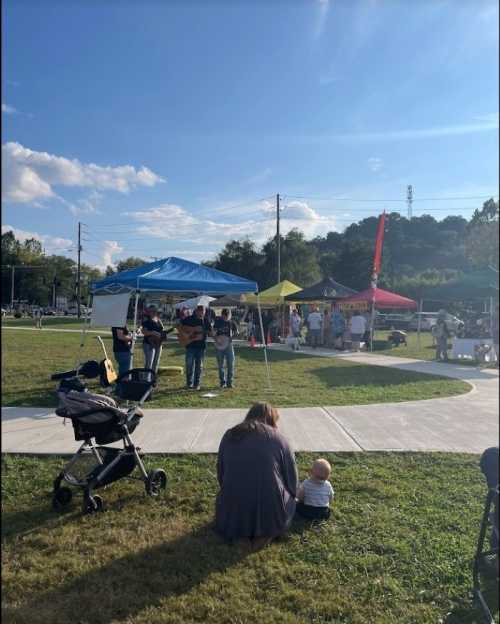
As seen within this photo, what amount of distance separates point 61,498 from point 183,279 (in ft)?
14.6

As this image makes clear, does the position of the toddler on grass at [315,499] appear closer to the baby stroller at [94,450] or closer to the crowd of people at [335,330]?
the baby stroller at [94,450]

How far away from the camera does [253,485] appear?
3498 mm

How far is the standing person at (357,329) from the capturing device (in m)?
17.9

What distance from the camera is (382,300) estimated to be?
1630cm

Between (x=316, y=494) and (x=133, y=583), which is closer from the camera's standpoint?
(x=133, y=583)

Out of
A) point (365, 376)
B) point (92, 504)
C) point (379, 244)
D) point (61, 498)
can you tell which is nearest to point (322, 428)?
point (92, 504)

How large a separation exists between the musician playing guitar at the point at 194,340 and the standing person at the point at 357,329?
9243 mm

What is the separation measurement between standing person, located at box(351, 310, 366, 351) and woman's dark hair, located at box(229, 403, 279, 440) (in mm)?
14501

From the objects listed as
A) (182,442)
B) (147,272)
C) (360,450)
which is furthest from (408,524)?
(147,272)

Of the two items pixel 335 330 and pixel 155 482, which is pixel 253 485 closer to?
pixel 155 482

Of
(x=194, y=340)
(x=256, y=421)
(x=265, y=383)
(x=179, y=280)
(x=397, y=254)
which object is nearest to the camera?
(x=397, y=254)

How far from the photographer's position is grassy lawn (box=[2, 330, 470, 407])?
7220mm

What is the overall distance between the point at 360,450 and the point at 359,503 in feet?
4.59

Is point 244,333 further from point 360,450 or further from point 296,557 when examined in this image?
point 296,557
